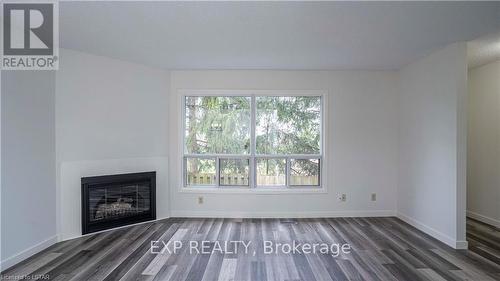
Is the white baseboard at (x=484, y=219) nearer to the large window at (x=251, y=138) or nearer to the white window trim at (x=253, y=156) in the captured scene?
the white window trim at (x=253, y=156)

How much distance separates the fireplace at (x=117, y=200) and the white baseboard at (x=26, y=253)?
372 millimetres

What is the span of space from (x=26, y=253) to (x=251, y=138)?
10.5 feet

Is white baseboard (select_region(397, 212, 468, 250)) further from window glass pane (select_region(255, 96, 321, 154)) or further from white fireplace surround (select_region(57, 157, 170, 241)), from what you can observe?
white fireplace surround (select_region(57, 157, 170, 241))

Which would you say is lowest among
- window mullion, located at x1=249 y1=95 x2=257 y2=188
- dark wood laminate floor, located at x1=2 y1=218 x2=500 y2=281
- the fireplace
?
dark wood laminate floor, located at x1=2 y1=218 x2=500 y2=281

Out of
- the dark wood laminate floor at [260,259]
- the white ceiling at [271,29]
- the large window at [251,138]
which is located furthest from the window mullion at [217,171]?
the white ceiling at [271,29]

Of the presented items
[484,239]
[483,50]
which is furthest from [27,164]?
[483,50]

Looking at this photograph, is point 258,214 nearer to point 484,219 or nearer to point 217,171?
point 217,171

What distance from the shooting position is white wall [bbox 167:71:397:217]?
13.7 ft

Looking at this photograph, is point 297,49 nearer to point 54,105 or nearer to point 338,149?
point 338,149

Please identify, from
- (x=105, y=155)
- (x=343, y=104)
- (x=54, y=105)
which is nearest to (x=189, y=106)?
(x=105, y=155)

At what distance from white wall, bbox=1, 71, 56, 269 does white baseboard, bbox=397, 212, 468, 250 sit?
197 inches

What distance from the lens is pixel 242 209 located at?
13.7 ft

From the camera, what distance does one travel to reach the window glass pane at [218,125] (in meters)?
4.26

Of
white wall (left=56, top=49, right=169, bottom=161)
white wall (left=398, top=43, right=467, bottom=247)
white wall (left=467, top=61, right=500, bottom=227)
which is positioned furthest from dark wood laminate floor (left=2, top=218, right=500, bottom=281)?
white wall (left=467, top=61, right=500, bottom=227)
